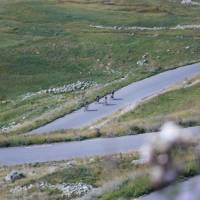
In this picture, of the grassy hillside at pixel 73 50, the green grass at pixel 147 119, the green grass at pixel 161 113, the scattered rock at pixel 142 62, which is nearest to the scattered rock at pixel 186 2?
the grassy hillside at pixel 73 50

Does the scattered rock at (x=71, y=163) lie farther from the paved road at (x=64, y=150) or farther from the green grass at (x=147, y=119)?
the green grass at (x=147, y=119)

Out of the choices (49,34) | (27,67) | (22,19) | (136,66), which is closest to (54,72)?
(27,67)

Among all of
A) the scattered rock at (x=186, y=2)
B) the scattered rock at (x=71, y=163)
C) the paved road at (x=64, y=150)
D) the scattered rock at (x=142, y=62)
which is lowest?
the scattered rock at (x=142, y=62)

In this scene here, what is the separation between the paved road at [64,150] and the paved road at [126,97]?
7.87 meters

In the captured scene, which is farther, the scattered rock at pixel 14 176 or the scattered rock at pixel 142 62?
the scattered rock at pixel 142 62

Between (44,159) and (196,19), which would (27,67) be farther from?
(44,159)

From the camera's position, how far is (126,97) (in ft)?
153

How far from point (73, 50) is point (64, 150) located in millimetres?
50161

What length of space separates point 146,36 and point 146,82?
2853 cm

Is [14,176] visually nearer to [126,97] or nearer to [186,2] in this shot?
[126,97]

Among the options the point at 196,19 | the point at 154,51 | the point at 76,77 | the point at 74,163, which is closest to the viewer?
the point at 74,163

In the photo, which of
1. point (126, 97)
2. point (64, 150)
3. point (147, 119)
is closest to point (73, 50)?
point (126, 97)

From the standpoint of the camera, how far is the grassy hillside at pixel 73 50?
56125 mm

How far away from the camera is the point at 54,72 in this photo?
228 ft
